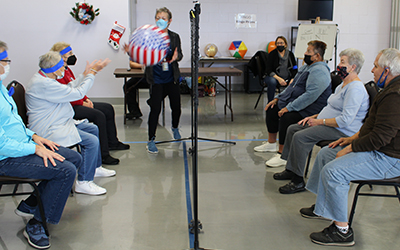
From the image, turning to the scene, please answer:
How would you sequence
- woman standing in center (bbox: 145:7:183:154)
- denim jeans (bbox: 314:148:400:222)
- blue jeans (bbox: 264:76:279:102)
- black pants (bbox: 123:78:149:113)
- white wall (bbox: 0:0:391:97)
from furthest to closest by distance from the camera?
white wall (bbox: 0:0:391:97) < blue jeans (bbox: 264:76:279:102) < black pants (bbox: 123:78:149:113) < woman standing in center (bbox: 145:7:183:154) < denim jeans (bbox: 314:148:400:222)

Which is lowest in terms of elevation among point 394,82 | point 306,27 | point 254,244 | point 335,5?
point 254,244

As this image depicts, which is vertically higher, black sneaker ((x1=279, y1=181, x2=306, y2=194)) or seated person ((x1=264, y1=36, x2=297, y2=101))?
seated person ((x1=264, y1=36, x2=297, y2=101))

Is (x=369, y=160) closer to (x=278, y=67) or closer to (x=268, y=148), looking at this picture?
(x=268, y=148)

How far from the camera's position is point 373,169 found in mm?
1960

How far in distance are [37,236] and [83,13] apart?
15.2 ft

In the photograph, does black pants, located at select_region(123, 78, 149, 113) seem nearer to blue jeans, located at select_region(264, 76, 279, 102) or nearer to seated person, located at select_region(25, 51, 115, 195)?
blue jeans, located at select_region(264, 76, 279, 102)

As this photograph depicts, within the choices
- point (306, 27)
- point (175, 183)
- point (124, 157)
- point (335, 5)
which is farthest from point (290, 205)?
point (335, 5)

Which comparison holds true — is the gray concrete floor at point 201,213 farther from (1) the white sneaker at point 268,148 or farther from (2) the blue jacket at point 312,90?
(2) the blue jacket at point 312,90

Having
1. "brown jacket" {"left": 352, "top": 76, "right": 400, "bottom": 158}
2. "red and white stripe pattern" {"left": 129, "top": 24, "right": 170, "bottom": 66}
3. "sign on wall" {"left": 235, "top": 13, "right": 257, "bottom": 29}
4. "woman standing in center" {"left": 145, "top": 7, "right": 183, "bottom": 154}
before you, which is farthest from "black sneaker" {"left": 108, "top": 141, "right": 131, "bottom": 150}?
"sign on wall" {"left": 235, "top": 13, "right": 257, "bottom": 29}

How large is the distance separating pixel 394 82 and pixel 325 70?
3.94 ft

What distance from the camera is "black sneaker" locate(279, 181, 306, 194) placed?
2713 millimetres

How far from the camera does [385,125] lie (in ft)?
6.10

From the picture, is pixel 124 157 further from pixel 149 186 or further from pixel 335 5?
pixel 335 5

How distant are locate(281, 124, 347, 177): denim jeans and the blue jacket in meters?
0.39
